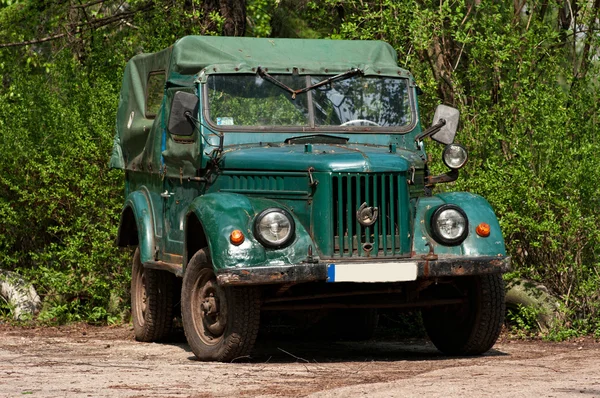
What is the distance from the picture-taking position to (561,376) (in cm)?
691

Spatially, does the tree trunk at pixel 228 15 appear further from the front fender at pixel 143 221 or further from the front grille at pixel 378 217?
the front grille at pixel 378 217

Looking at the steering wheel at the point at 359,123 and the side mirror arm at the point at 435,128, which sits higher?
the steering wheel at the point at 359,123

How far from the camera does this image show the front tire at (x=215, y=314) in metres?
7.82

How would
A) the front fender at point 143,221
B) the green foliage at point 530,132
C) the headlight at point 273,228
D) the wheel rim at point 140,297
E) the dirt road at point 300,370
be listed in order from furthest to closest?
the wheel rim at point 140,297, the green foliage at point 530,132, the front fender at point 143,221, the headlight at point 273,228, the dirt road at point 300,370

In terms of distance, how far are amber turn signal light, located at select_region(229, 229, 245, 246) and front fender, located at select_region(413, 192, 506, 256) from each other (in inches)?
47.8

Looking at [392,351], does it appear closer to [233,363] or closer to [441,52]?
[233,363]

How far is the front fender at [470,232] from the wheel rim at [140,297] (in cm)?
303

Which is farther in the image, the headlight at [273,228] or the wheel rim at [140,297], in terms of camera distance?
the wheel rim at [140,297]

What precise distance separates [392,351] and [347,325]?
3.32ft

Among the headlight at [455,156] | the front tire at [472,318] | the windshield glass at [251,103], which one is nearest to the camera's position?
the front tire at [472,318]

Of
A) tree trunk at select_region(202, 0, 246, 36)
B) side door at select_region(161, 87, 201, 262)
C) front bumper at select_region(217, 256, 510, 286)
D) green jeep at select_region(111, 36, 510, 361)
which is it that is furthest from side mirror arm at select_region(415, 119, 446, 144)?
tree trunk at select_region(202, 0, 246, 36)

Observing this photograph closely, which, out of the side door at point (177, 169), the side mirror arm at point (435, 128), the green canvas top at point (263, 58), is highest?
the green canvas top at point (263, 58)

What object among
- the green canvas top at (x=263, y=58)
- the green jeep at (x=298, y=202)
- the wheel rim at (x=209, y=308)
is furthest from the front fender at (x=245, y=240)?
the green canvas top at (x=263, y=58)

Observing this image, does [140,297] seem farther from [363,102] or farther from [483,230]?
[483,230]
